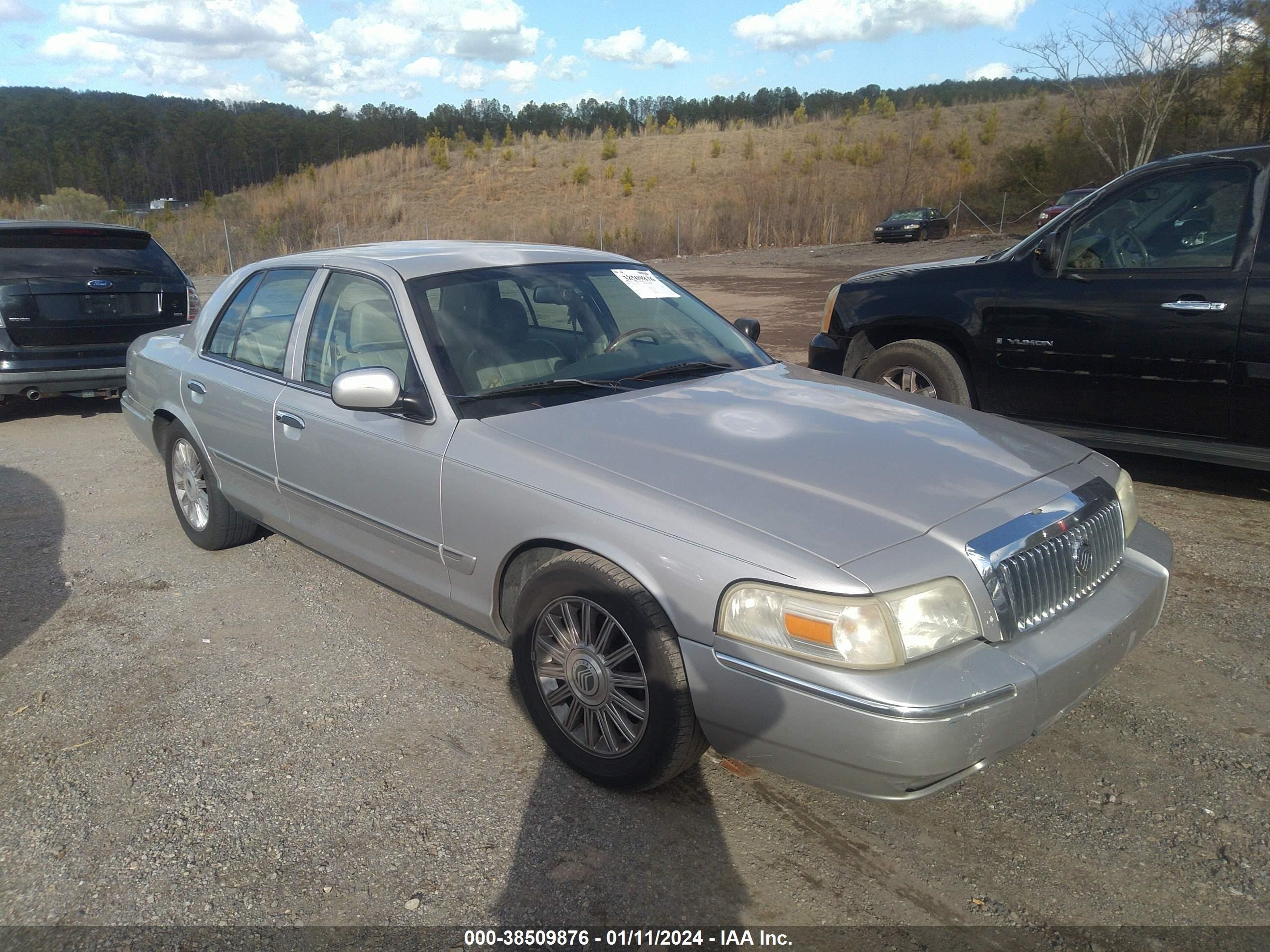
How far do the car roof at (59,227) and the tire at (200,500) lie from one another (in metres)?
3.91

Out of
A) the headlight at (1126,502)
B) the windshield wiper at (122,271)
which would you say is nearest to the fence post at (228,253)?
the windshield wiper at (122,271)

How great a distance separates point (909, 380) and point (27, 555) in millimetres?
5320

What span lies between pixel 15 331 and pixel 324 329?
5277 millimetres

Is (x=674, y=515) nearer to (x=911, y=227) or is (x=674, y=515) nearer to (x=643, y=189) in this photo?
(x=911, y=227)

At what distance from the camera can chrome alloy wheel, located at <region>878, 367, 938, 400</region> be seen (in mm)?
6105

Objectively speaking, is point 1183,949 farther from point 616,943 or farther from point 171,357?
point 171,357

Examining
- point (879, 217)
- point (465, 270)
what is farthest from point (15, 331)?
point (879, 217)

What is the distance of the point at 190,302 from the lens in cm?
873

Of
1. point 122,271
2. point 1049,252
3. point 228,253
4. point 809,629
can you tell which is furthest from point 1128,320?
point 228,253

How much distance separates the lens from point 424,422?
3307 millimetres

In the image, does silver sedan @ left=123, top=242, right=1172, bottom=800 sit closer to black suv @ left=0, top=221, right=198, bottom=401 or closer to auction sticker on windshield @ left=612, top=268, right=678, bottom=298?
auction sticker on windshield @ left=612, top=268, right=678, bottom=298

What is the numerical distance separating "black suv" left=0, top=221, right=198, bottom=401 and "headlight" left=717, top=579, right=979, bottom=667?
740 cm

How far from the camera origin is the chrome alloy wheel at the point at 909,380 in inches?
240

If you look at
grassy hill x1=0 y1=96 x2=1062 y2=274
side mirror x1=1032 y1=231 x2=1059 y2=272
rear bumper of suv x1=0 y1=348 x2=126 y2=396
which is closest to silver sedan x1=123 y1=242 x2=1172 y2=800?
side mirror x1=1032 y1=231 x2=1059 y2=272
